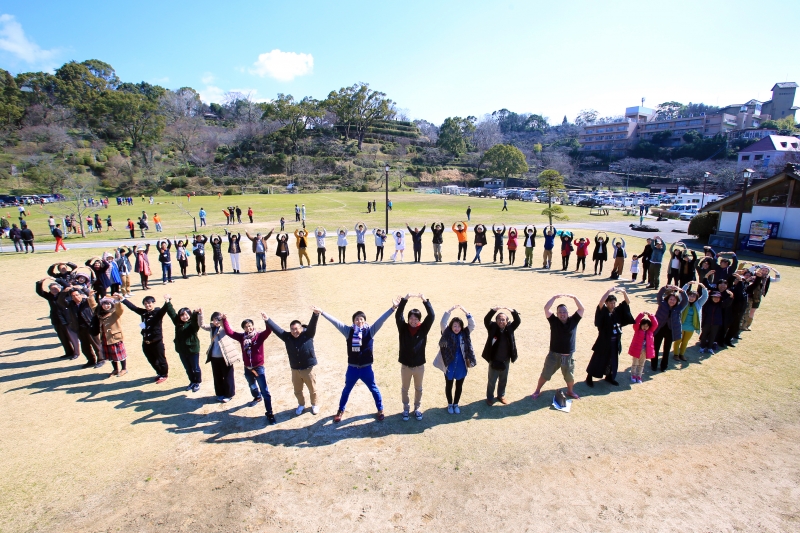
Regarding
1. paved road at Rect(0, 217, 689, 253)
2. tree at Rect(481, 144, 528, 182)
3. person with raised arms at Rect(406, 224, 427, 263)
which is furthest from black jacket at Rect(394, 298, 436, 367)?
tree at Rect(481, 144, 528, 182)

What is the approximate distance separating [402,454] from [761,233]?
946 inches

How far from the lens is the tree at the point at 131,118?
62594 millimetres

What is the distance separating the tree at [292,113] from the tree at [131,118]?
2018 cm

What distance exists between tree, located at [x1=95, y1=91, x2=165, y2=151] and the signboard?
77251 mm

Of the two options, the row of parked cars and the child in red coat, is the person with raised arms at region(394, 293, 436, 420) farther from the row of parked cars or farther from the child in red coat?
the row of parked cars

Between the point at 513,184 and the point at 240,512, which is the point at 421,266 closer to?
the point at 240,512

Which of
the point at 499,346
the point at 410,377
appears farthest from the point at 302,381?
the point at 499,346

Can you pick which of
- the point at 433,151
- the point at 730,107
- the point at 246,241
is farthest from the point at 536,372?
the point at 730,107

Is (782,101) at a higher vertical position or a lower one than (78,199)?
higher

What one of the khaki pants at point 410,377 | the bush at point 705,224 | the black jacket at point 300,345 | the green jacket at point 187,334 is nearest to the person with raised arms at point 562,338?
the khaki pants at point 410,377

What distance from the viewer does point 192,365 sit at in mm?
6590

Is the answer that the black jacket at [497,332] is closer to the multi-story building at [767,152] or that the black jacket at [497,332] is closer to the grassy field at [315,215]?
the grassy field at [315,215]

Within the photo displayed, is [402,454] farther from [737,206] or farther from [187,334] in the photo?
[737,206]

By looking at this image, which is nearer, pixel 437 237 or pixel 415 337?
pixel 415 337
